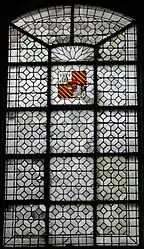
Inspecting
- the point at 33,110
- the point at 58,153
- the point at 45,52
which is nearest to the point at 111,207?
the point at 58,153

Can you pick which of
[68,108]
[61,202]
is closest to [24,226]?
[61,202]

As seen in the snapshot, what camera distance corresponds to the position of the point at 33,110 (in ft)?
21.1

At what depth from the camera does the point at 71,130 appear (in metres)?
6.36

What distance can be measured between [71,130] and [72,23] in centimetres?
98

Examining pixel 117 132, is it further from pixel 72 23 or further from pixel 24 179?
pixel 72 23

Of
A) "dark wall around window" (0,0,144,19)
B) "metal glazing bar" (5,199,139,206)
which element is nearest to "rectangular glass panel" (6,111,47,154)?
"metal glazing bar" (5,199,139,206)

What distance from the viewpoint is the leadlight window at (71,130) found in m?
6.12

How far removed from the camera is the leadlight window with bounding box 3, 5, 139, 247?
20.1 feet
